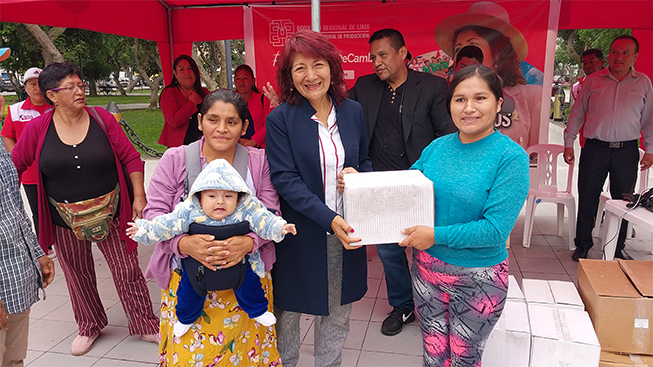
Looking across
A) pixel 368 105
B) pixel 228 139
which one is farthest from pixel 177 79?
pixel 228 139

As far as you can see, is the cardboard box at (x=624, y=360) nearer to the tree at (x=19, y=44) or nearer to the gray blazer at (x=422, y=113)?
the gray blazer at (x=422, y=113)

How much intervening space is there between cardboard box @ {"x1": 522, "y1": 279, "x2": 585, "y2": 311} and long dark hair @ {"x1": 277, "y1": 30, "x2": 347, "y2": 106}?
1683mm

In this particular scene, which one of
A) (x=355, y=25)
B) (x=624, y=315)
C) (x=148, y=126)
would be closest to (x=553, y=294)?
(x=624, y=315)

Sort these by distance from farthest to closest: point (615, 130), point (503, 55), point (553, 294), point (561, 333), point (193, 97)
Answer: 1. point (503, 55)
2. point (193, 97)
3. point (615, 130)
4. point (553, 294)
5. point (561, 333)

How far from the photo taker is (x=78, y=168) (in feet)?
8.60

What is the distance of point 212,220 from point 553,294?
82.4 inches

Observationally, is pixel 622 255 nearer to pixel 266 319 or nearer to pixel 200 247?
pixel 266 319

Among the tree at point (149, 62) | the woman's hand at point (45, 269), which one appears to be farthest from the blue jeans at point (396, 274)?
the tree at point (149, 62)

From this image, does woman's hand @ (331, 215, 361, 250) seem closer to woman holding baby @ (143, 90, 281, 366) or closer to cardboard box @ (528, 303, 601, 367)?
woman holding baby @ (143, 90, 281, 366)

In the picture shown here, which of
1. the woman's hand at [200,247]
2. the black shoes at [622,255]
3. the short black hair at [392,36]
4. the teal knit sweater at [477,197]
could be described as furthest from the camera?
the black shoes at [622,255]

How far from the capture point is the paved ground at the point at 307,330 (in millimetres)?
2830

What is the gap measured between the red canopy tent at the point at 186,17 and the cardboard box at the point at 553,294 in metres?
3.29

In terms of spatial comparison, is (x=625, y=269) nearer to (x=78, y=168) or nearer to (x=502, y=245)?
(x=502, y=245)

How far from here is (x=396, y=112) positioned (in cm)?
294
